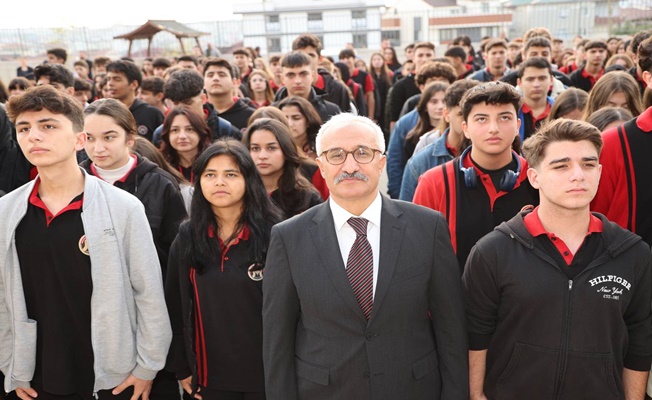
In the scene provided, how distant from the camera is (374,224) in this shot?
238cm

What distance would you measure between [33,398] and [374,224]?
6.59 feet

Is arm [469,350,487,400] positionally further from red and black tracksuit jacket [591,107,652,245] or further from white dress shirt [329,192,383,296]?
red and black tracksuit jacket [591,107,652,245]

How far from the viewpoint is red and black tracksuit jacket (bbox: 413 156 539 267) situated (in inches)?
118

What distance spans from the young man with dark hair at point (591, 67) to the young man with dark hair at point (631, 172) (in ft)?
19.1

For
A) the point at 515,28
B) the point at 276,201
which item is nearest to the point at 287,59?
the point at 276,201

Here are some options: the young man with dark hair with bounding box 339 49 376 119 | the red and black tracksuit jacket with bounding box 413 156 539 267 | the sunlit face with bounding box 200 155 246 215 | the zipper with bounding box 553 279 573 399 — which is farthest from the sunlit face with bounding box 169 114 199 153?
the young man with dark hair with bounding box 339 49 376 119

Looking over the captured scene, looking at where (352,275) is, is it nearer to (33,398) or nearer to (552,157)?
(552,157)

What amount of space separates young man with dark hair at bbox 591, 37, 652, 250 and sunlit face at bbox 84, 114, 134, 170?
109 inches

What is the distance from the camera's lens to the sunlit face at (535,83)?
535 centimetres

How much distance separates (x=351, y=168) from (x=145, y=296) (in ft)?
4.32

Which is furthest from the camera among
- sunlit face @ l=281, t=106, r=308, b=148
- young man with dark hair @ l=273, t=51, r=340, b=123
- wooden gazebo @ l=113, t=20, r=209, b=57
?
wooden gazebo @ l=113, t=20, r=209, b=57

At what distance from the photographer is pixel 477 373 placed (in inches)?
100

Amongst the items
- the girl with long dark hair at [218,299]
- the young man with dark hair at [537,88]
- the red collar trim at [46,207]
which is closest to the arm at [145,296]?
the girl with long dark hair at [218,299]

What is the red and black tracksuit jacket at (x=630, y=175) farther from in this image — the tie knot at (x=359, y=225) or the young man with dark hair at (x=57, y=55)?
the young man with dark hair at (x=57, y=55)
